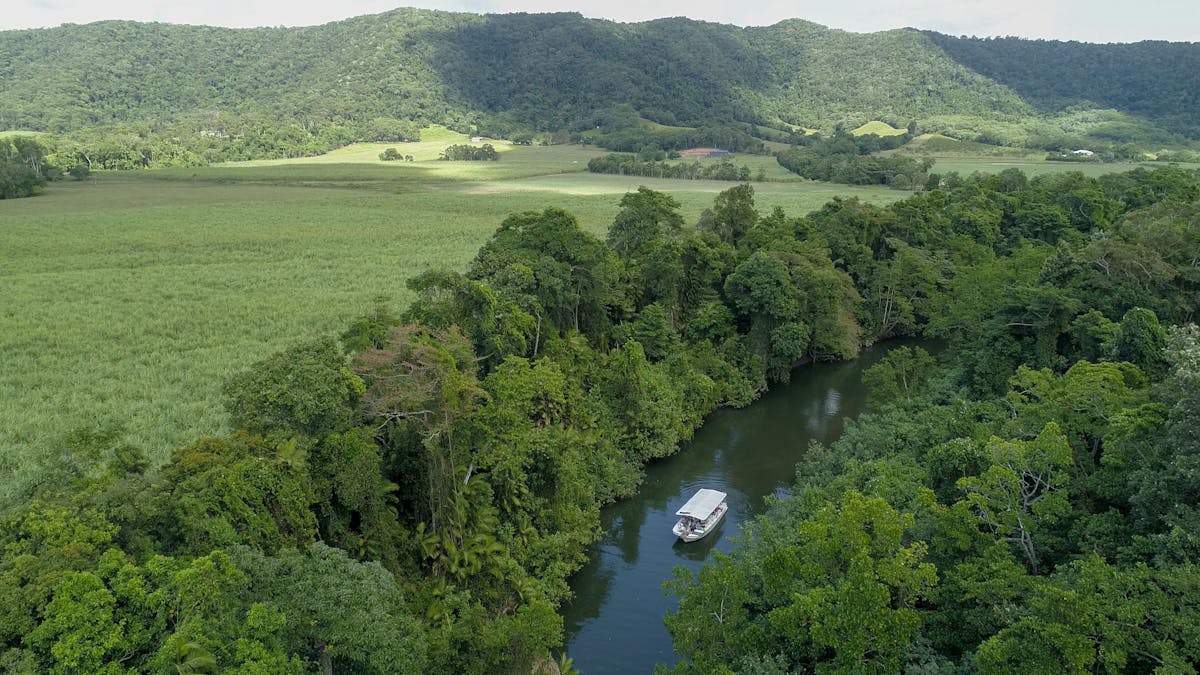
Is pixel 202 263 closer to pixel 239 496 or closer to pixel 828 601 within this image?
pixel 239 496

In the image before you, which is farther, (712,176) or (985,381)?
(712,176)

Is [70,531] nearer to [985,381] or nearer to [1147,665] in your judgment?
[1147,665]

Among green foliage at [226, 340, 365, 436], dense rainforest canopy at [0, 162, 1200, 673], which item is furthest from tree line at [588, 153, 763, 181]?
green foliage at [226, 340, 365, 436]

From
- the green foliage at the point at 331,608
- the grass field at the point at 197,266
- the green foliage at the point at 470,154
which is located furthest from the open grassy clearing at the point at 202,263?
the green foliage at the point at 470,154

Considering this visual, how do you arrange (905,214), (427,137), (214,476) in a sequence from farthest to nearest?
(427,137) < (905,214) < (214,476)

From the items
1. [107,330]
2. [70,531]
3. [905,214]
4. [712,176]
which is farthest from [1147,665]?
[712,176]

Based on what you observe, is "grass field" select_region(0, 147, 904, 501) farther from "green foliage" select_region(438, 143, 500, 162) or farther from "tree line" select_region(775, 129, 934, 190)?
"green foliage" select_region(438, 143, 500, 162)

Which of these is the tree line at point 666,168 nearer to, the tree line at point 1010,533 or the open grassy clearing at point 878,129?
the open grassy clearing at point 878,129
